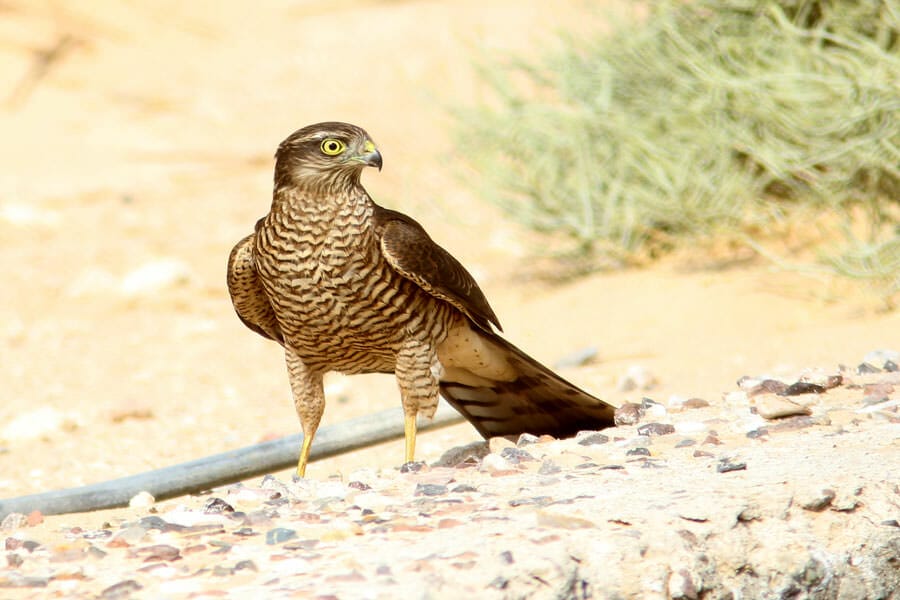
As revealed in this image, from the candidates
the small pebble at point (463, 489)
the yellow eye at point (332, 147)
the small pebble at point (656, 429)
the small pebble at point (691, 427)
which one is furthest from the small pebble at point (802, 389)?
the yellow eye at point (332, 147)

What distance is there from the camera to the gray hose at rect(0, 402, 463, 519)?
185 inches

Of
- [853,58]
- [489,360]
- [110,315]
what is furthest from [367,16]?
[489,360]

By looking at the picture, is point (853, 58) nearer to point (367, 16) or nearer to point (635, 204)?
point (635, 204)

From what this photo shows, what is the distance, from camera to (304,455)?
5.00 metres

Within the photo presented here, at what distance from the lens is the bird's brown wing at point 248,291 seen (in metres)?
4.91

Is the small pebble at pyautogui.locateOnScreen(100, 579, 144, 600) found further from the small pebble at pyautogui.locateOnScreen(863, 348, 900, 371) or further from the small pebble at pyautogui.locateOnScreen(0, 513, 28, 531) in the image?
the small pebble at pyautogui.locateOnScreen(863, 348, 900, 371)

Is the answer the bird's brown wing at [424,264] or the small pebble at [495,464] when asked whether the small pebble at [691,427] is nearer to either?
the small pebble at [495,464]

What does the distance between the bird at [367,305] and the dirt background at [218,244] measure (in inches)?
34.8

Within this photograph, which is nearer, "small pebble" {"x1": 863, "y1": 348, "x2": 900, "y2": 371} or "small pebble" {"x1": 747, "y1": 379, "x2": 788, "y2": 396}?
"small pebble" {"x1": 747, "y1": 379, "x2": 788, "y2": 396}

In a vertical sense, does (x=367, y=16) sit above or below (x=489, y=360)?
above

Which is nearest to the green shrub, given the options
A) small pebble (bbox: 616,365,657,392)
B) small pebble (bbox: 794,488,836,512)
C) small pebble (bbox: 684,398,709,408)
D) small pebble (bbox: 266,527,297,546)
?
small pebble (bbox: 616,365,657,392)

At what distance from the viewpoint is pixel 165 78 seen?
16.0 m

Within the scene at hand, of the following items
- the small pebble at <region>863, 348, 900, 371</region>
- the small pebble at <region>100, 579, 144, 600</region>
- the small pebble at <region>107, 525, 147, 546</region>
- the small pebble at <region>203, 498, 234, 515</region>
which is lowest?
the small pebble at <region>100, 579, 144, 600</region>

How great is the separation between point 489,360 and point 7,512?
1915 millimetres
